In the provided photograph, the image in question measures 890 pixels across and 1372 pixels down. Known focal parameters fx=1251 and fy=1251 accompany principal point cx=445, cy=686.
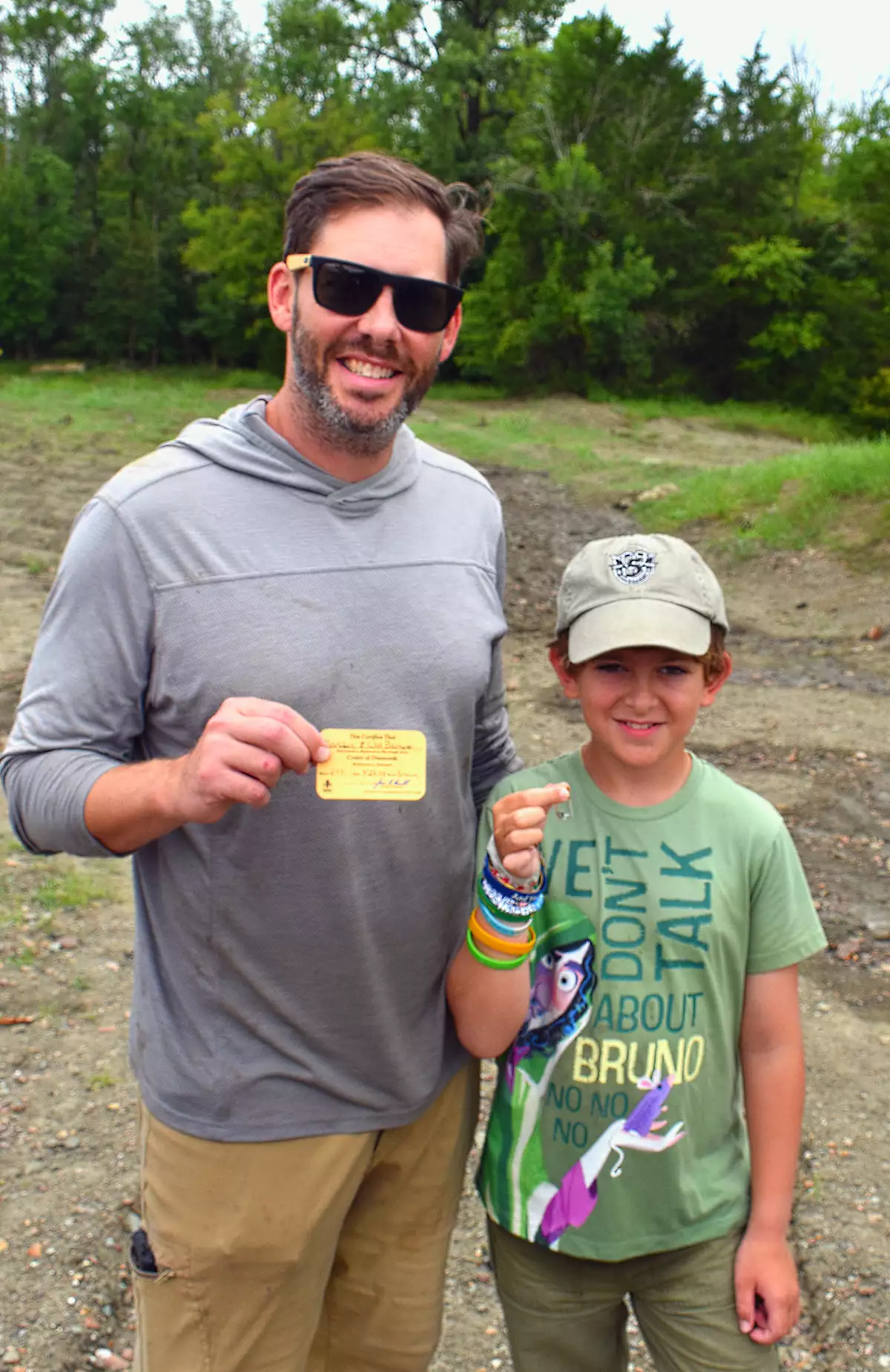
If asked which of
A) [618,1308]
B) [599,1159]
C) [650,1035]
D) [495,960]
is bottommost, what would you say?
[618,1308]

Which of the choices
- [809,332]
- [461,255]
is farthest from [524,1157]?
[809,332]

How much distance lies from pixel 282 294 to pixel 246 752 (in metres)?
0.97

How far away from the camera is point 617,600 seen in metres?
2.11

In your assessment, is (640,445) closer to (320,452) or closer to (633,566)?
(633,566)

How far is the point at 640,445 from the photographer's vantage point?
68.0 feet

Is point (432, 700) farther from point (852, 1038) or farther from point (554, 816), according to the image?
point (852, 1038)

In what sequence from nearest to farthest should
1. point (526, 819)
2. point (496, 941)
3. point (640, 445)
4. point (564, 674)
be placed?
point (526, 819) → point (496, 941) → point (564, 674) → point (640, 445)

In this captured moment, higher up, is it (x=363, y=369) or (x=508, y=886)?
(x=363, y=369)

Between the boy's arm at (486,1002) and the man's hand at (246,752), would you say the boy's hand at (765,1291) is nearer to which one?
the boy's arm at (486,1002)

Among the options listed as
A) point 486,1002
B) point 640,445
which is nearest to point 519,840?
point 486,1002

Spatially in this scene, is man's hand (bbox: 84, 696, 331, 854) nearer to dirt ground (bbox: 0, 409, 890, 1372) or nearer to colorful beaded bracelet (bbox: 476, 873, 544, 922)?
colorful beaded bracelet (bbox: 476, 873, 544, 922)

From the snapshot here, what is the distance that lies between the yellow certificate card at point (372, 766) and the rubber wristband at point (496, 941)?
0.77ft

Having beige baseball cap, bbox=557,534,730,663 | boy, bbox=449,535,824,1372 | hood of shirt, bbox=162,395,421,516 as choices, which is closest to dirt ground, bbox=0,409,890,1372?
boy, bbox=449,535,824,1372

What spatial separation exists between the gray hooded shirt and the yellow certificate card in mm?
86
